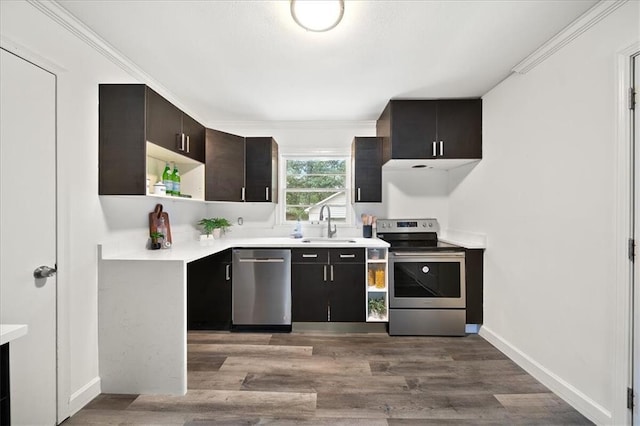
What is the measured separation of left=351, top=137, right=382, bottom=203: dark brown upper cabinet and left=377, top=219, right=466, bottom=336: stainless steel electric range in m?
0.74

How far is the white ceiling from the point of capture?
1.69 meters

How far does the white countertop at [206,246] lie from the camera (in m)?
2.06

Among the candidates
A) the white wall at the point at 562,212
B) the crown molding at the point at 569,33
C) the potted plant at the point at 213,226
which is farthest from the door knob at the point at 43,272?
the crown molding at the point at 569,33

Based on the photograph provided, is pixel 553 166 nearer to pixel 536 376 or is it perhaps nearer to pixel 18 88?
pixel 536 376

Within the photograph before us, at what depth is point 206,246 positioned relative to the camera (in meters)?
2.84

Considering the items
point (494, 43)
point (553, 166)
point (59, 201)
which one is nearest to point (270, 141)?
point (59, 201)

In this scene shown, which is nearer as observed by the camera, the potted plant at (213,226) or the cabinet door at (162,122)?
the cabinet door at (162,122)

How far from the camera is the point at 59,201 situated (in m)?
1.71

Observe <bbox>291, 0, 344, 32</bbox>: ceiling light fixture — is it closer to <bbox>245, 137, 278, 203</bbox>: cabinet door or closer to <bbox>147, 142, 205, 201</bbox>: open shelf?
<bbox>147, 142, 205, 201</bbox>: open shelf

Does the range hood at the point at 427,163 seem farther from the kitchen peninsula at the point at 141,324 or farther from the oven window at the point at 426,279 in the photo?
the kitchen peninsula at the point at 141,324

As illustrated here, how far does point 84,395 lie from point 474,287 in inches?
133

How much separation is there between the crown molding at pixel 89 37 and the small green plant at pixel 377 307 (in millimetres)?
3064

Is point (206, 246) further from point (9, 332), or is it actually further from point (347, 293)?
point (9, 332)

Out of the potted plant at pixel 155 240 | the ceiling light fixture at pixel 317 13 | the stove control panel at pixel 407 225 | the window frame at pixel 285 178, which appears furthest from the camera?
the window frame at pixel 285 178
